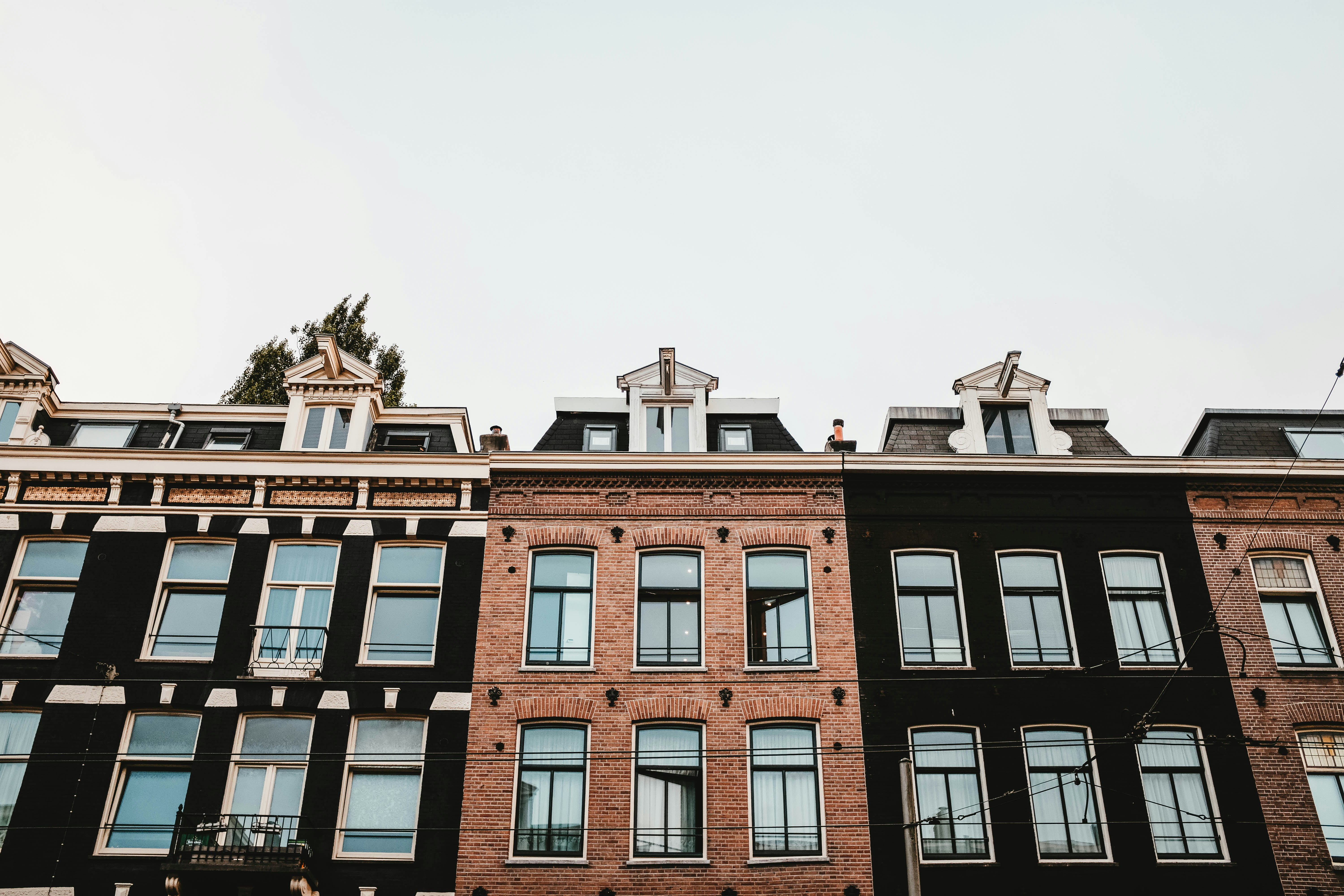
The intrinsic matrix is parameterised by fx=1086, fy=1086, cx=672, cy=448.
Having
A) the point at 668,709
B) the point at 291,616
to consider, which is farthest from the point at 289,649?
the point at 668,709

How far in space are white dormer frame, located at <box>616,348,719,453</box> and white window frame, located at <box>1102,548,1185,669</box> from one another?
28.0 feet

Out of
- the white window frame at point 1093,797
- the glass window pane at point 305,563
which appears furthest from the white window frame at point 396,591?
the white window frame at point 1093,797

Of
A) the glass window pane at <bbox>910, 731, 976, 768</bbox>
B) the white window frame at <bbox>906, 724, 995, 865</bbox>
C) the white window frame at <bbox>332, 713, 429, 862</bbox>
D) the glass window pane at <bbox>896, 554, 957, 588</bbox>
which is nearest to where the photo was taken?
the white window frame at <bbox>906, 724, 995, 865</bbox>

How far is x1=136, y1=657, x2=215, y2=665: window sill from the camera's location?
20.4 meters

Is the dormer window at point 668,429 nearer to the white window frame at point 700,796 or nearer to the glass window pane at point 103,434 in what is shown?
the white window frame at point 700,796

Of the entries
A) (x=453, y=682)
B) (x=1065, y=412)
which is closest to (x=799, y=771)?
(x=453, y=682)

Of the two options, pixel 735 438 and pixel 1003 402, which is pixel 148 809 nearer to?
pixel 735 438

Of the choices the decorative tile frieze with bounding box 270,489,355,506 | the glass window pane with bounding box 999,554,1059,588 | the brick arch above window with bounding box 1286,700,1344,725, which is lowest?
the brick arch above window with bounding box 1286,700,1344,725

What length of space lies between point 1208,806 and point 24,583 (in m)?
22.8

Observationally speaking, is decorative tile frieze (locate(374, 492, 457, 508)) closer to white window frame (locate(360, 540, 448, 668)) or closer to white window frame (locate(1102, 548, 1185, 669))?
white window frame (locate(360, 540, 448, 668))

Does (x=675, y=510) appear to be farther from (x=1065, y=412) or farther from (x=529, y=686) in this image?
(x=1065, y=412)

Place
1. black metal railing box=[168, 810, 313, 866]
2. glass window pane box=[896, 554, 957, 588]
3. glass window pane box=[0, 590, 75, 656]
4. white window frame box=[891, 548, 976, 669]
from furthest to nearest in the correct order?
glass window pane box=[896, 554, 957, 588] < glass window pane box=[0, 590, 75, 656] < white window frame box=[891, 548, 976, 669] < black metal railing box=[168, 810, 313, 866]

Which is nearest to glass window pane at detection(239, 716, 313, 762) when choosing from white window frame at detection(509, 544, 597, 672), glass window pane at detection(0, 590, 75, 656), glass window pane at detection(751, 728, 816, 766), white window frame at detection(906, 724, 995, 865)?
white window frame at detection(509, 544, 597, 672)

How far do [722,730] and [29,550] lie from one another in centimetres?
1438
